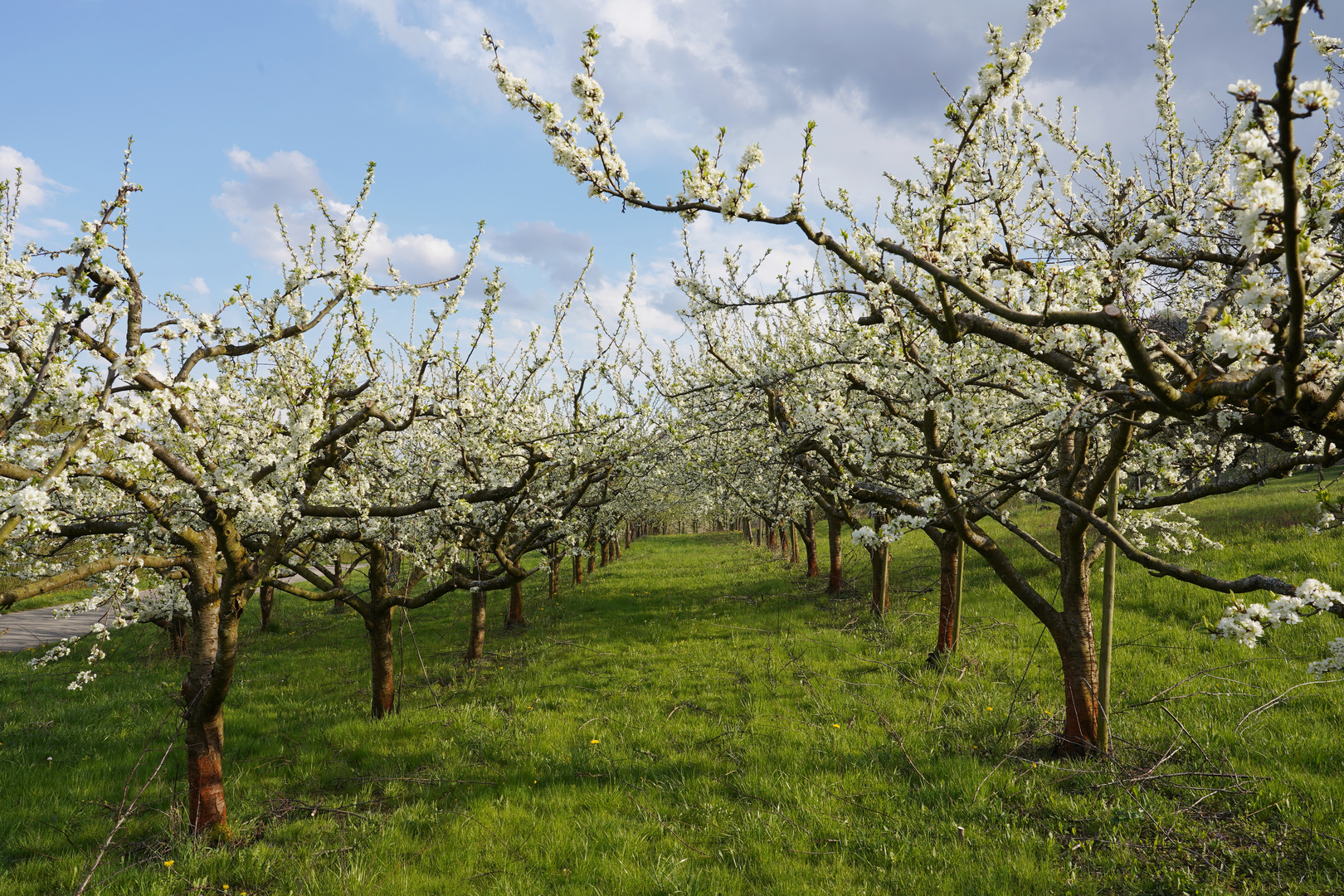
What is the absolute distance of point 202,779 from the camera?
Result: 575 centimetres

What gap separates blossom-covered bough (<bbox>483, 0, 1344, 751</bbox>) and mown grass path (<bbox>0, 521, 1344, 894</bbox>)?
1.33 metres

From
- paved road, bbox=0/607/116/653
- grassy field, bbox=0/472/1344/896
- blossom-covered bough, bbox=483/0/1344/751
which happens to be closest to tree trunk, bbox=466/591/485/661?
grassy field, bbox=0/472/1344/896

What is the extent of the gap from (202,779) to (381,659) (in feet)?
10.1

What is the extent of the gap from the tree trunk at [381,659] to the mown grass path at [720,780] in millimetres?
300

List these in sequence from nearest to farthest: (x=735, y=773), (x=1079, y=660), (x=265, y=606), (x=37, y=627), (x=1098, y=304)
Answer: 1. (x=1098, y=304)
2. (x=1079, y=660)
3. (x=735, y=773)
4. (x=265, y=606)
5. (x=37, y=627)

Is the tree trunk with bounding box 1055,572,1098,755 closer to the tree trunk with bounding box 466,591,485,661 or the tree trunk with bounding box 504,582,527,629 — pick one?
the tree trunk with bounding box 466,591,485,661

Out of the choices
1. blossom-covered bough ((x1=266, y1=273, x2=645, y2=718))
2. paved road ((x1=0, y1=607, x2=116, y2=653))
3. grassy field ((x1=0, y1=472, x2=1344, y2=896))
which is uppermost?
blossom-covered bough ((x1=266, y1=273, x2=645, y2=718))

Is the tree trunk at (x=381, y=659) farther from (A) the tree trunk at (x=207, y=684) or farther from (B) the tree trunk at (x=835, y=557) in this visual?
(B) the tree trunk at (x=835, y=557)

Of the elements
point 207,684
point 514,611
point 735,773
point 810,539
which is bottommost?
point 735,773

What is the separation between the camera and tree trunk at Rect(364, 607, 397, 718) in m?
8.61

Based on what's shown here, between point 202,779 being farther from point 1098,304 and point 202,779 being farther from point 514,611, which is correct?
point 514,611

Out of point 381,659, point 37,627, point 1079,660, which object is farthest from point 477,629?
point 37,627

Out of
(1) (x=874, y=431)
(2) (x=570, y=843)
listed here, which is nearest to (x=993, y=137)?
(1) (x=874, y=431)

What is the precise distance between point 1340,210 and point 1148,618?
10026 mm
